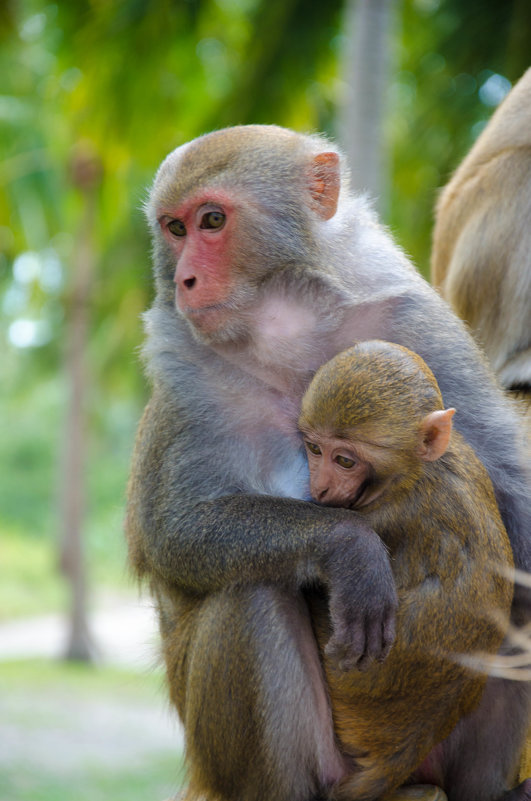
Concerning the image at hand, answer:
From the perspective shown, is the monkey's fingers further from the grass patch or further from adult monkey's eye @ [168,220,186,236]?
the grass patch

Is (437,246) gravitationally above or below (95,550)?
→ above

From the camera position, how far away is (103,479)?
31156mm

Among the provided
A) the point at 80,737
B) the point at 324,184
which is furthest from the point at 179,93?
the point at 324,184

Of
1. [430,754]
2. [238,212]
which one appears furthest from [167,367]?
[430,754]

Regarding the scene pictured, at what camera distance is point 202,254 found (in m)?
2.51

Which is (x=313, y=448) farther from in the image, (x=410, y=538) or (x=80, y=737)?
(x=80, y=737)

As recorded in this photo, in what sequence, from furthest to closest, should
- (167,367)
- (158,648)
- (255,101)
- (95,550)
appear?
(95,550)
(255,101)
(158,648)
(167,367)

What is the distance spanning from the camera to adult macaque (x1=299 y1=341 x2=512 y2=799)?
2145mm

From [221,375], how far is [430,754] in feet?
3.45

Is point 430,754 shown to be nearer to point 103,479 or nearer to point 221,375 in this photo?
point 221,375

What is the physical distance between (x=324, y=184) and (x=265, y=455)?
73 cm

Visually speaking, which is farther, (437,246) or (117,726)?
(117,726)

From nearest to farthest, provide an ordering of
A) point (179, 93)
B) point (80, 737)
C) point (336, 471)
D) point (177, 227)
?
point (336, 471)
point (177, 227)
point (80, 737)
point (179, 93)

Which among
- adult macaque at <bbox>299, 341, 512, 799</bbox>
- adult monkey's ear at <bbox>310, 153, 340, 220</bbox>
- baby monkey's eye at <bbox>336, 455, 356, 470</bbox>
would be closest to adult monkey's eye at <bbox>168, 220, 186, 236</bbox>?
adult monkey's ear at <bbox>310, 153, 340, 220</bbox>
